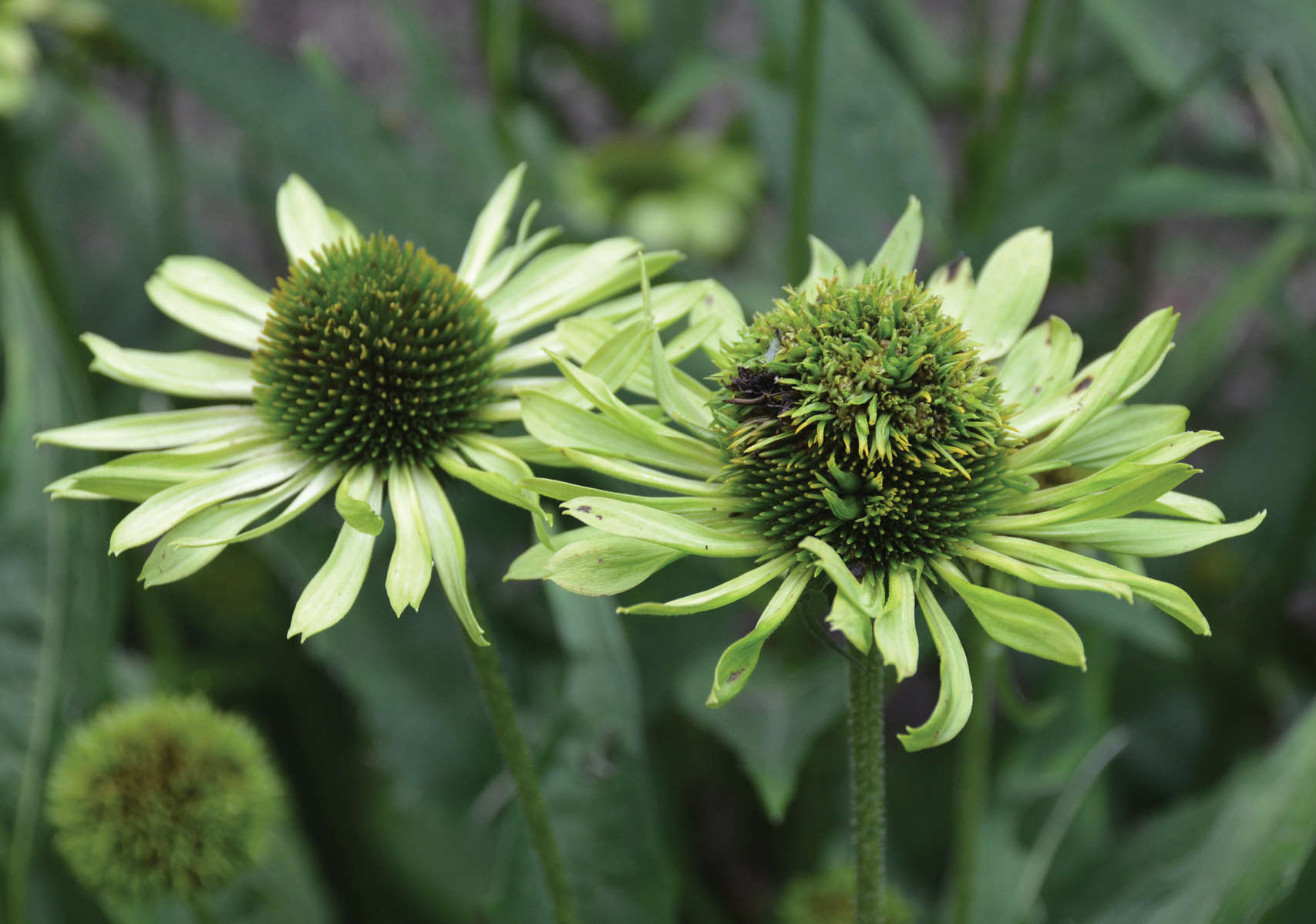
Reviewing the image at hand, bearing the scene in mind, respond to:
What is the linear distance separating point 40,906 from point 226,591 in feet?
1.26

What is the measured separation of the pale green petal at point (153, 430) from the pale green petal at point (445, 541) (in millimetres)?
132

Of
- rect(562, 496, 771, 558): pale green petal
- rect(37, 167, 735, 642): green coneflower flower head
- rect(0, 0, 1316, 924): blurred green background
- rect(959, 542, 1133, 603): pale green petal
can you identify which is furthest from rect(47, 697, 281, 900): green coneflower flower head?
rect(959, 542, 1133, 603): pale green petal

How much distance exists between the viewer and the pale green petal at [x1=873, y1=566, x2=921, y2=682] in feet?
1.54

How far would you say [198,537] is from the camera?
60 centimetres

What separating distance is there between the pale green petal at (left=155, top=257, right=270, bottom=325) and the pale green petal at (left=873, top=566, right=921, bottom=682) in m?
0.46

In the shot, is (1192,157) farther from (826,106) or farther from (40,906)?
(40,906)

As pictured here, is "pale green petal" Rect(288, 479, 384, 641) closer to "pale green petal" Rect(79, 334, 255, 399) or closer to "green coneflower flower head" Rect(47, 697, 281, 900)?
"pale green petal" Rect(79, 334, 255, 399)

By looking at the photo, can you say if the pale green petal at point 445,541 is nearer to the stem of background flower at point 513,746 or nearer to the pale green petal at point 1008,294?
the stem of background flower at point 513,746

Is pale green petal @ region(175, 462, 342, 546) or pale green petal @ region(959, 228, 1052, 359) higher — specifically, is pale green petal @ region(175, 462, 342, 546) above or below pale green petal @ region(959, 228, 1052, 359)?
below

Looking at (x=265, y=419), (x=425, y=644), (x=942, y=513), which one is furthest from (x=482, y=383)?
(x=425, y=644)

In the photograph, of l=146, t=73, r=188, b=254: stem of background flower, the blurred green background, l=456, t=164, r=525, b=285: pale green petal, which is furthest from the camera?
l=146, t=73, r=188, b=254: stem of background flower

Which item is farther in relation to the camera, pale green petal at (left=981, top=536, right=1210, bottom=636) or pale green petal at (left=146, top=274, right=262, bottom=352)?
pale green petal at (left=146, top=274, right=262, bottom=352)

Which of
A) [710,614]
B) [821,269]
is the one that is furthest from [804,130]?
[710,614]

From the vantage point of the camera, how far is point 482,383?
0.69m
